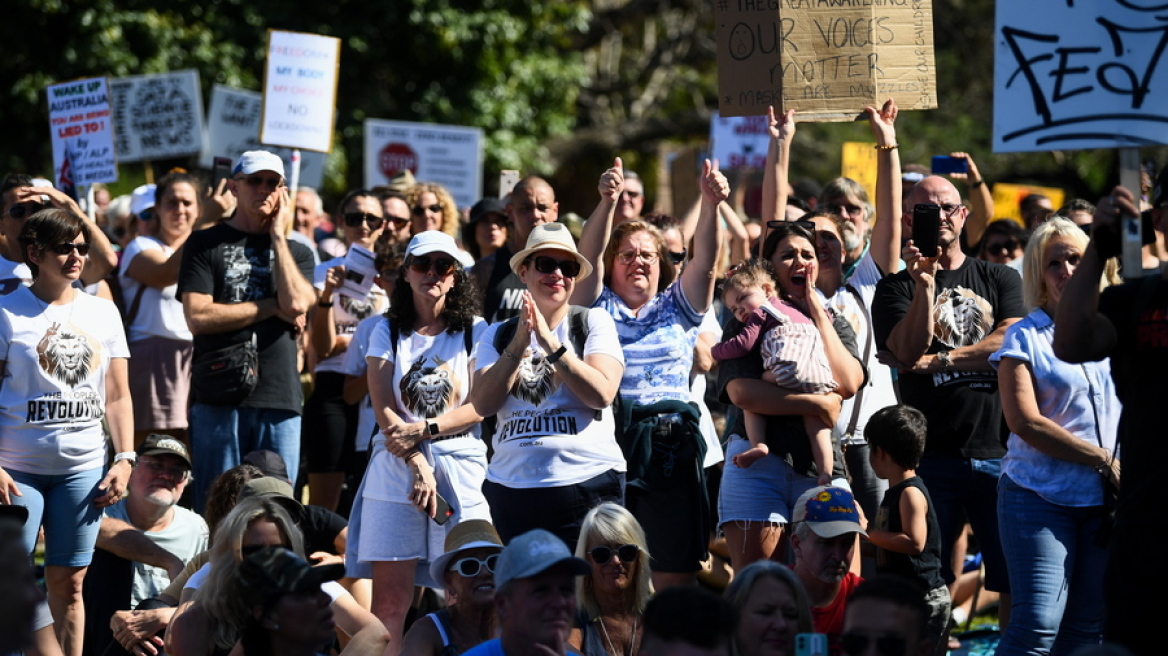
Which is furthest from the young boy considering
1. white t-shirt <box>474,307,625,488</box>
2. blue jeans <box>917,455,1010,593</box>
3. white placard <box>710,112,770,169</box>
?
white placard <box>710,112,770,169</box>

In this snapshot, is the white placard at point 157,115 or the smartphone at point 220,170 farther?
the white placard at point 157,115

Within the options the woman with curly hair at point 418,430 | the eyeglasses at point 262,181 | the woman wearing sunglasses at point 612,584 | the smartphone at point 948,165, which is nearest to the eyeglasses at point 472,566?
the woman wearing sunglasses at point 612,584

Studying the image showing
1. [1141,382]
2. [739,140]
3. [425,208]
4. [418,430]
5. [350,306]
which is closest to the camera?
[1141,382]

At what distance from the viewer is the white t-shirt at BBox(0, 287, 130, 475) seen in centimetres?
608

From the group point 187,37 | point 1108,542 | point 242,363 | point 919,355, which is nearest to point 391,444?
point 242,363

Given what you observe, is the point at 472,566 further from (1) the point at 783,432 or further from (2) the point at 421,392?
(1) the point at 783,432

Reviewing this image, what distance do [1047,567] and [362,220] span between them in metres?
4.41

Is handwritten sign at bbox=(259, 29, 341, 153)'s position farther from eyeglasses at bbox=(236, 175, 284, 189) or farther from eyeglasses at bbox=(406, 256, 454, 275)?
eyeglasses at bbox=(406, 256, 454, 275)

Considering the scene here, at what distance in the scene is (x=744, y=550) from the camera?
238 inches

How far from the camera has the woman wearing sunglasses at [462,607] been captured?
4.97 metres

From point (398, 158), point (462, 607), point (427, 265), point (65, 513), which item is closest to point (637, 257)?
point (427, 265)

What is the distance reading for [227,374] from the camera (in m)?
6.82

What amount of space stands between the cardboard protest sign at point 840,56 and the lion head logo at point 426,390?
2.07 metres

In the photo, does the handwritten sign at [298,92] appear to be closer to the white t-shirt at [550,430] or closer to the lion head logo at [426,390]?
the lion head logo at [426,390]
